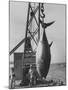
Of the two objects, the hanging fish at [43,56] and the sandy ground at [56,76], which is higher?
the hanging fish at [43,56]

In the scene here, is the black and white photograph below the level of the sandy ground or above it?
above

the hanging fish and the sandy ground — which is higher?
the hanging fish

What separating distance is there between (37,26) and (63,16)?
0.33m

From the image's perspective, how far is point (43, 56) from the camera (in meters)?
2.23

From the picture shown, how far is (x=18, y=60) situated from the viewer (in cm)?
215

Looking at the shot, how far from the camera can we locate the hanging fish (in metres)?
2.21

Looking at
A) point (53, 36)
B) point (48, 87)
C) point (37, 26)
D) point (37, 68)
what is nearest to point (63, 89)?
point (48, 87)

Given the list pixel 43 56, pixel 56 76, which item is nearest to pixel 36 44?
pixel 43 56

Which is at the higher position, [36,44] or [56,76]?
[36,44]

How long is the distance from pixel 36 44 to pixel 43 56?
0.51 ft

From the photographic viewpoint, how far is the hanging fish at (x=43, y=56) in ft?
7.23

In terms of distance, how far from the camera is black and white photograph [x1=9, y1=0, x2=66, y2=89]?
7.02 feet

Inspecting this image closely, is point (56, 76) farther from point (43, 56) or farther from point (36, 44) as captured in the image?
point (36, 44)

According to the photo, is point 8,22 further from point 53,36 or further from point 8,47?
point 53,36
